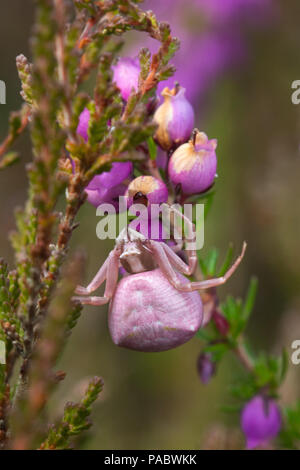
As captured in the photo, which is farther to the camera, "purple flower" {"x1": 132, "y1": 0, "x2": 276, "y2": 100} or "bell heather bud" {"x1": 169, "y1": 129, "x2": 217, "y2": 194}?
"purple flower" {"x1": 132, "y1": 0, "x2": 276, "y2": 100}

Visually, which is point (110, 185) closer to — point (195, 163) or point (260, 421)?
point (195, 163)

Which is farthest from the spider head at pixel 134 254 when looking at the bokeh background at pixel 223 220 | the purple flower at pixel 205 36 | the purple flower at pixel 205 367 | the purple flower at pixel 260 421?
the purple flower at pixel 205 36

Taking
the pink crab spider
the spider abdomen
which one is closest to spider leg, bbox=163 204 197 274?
the pink crab spider

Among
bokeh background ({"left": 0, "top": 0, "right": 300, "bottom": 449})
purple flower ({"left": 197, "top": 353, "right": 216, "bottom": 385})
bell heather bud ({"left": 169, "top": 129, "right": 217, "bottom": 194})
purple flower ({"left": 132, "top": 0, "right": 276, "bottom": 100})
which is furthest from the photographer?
purple flower ({"left": 132, "top": 0, "right": 276, "bottom": 100})

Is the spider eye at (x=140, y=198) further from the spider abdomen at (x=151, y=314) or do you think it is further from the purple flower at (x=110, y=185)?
the spider abdomen at (x=151, y=314)

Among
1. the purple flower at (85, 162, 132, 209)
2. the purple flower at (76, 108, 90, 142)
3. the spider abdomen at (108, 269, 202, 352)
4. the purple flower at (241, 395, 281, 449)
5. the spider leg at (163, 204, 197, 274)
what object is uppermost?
the purple flower at (76, 108, 90, 142)

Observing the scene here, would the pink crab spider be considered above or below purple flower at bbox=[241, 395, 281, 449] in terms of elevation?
above

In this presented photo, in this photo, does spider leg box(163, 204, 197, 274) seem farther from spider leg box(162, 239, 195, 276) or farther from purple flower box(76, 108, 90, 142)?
purple flower box(76, 108, 90, 142)

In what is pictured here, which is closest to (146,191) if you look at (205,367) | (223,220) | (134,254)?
(134,254)
